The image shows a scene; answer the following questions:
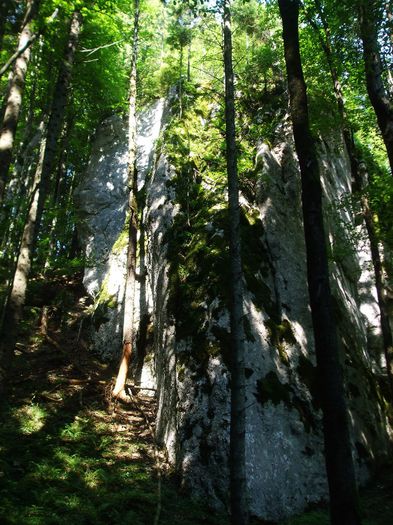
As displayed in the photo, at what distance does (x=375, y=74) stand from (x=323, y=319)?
466cm

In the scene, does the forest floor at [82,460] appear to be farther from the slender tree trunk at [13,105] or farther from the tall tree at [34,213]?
the slender tree trunk at [13,105]

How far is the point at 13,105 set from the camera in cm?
699

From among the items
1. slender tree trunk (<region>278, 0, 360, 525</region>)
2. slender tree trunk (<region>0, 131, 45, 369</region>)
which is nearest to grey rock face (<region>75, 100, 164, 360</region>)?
slender tree trunk (<region>0, 131, 45, 369</region>)

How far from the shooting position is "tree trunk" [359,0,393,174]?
6.50 meters

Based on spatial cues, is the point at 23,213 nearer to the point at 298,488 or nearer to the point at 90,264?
the point at 90,264

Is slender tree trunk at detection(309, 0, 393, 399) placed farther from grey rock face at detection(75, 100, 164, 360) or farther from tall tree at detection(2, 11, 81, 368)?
grey rock face at detection(75, 100, 164, 360)

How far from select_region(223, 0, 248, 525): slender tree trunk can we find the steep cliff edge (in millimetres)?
968

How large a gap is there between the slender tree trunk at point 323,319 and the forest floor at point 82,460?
2.05 m

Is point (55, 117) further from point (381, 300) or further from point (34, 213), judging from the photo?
point (381, 300)

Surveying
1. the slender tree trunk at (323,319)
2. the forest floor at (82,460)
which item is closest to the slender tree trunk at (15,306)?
the forest floor at (82,460)

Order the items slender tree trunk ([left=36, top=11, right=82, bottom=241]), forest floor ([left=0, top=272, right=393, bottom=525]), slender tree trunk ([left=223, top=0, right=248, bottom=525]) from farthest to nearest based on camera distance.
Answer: slender tree trunk ([left=36, top=11, right=82, bottom=241]) → forest floor ([left=0, top=272, right=393, bottom=525]) → slender tree trunk ([left=223, top=0, right=248, bottom=525])

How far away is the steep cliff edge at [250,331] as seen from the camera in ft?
23.3

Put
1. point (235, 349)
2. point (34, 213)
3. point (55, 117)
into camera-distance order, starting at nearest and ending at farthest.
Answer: point (235, 349) < point (34, 213) < point (55, 117)

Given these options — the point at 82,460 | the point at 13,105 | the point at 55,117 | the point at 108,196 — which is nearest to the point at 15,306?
the point at 82,460
